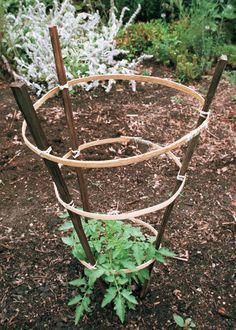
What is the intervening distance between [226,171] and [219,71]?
1.39 meters

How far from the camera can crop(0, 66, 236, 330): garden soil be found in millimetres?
1876

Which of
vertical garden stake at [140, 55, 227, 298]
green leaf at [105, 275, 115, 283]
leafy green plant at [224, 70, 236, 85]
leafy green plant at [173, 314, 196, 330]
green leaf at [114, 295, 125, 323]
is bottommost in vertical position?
leafy green plant at [173, 314, 196, 330]

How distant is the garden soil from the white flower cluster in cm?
18

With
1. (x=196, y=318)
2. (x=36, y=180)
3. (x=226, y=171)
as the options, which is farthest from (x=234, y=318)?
(x=36, y=180)

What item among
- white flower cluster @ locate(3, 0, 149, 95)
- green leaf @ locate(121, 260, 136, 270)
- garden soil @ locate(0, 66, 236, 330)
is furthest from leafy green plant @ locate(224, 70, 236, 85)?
green leaf @ locate(121, 260, 136, 270)

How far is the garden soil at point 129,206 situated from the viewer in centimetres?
188

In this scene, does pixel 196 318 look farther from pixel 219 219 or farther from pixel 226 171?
A: pixel 226 171

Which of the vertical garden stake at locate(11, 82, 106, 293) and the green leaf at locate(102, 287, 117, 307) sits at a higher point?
the vertical garden stake at locate(11, 82, 106, 293)

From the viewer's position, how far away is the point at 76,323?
1734 millimetres

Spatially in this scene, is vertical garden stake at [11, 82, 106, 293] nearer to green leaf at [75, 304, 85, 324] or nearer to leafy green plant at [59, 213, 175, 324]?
leafy green plant at [59, 213, 175, 324]

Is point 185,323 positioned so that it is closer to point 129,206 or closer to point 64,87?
point 129,206

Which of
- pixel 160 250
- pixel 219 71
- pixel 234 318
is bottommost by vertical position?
pixel 234 318

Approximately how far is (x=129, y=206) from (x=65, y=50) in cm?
158

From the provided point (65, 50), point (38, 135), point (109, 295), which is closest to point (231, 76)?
point (65, 50)
